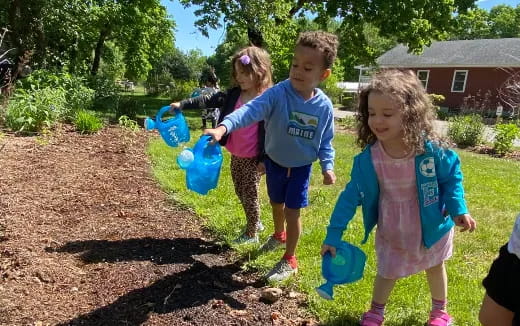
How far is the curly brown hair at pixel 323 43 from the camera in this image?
2.93m

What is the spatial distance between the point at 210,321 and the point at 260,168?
1.47 m

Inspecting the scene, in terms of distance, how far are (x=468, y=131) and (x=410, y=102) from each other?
12002 millimetres

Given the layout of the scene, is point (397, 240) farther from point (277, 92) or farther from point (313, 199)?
point (313, 199)

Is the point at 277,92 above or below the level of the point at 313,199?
above

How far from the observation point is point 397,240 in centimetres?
246

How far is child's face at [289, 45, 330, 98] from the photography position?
2941mm

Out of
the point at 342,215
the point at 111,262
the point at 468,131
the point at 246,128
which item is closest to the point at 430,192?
the point at 342,215

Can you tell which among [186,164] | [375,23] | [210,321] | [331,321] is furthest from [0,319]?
[375,23]

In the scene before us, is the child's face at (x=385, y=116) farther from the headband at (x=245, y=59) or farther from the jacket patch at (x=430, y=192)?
the headband at (x=245, y=59)

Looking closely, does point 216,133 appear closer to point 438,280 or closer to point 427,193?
point 427,193

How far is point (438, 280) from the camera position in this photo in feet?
8.57

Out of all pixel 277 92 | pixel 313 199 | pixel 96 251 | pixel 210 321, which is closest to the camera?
pixel 210 321

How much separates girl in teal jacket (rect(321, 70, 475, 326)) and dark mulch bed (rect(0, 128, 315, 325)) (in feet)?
2.40

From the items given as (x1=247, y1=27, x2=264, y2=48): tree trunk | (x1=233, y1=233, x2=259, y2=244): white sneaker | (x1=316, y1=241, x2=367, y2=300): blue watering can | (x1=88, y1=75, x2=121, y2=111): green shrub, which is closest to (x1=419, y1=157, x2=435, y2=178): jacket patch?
(x1=316, y1=241, x2=367, y2=300): blue watering can
